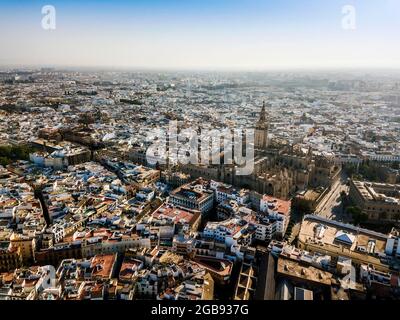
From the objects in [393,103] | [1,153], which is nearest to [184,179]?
[1,153]

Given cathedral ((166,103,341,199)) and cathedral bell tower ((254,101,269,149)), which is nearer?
cathedral ((166,103,341,199))

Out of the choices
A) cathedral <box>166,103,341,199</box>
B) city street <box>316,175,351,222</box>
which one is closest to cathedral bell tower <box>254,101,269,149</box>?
cathedral <box>166,103,341,199</box>

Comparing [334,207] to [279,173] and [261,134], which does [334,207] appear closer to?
[279,173]

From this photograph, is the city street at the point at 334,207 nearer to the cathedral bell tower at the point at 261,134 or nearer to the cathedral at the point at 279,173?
the cathedral at the point at 279,173

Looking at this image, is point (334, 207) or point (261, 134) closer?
point (334, 207)

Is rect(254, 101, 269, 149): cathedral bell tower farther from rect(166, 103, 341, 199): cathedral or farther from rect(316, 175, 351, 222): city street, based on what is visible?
rect(316, 175, 351, 222): city street

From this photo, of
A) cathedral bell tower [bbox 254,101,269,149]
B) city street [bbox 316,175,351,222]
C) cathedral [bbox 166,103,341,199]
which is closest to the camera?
city street [bbox 316,175,351,222]

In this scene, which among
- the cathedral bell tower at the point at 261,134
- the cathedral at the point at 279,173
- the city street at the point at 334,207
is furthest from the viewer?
the cathedral bell tower at the point at 261,134

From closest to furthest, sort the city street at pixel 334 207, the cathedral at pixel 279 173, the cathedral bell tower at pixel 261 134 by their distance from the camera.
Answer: the city street at pixel 334 207
the cathedral at pixel 279 173
the cathedral bell tower at pixel 261 134

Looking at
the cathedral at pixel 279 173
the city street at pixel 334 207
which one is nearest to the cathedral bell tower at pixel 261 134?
the cathedral at pixel 279 173

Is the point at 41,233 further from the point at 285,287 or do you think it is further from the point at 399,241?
the point at 399,241

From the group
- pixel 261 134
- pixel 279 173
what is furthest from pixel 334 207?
pixel 261 134
